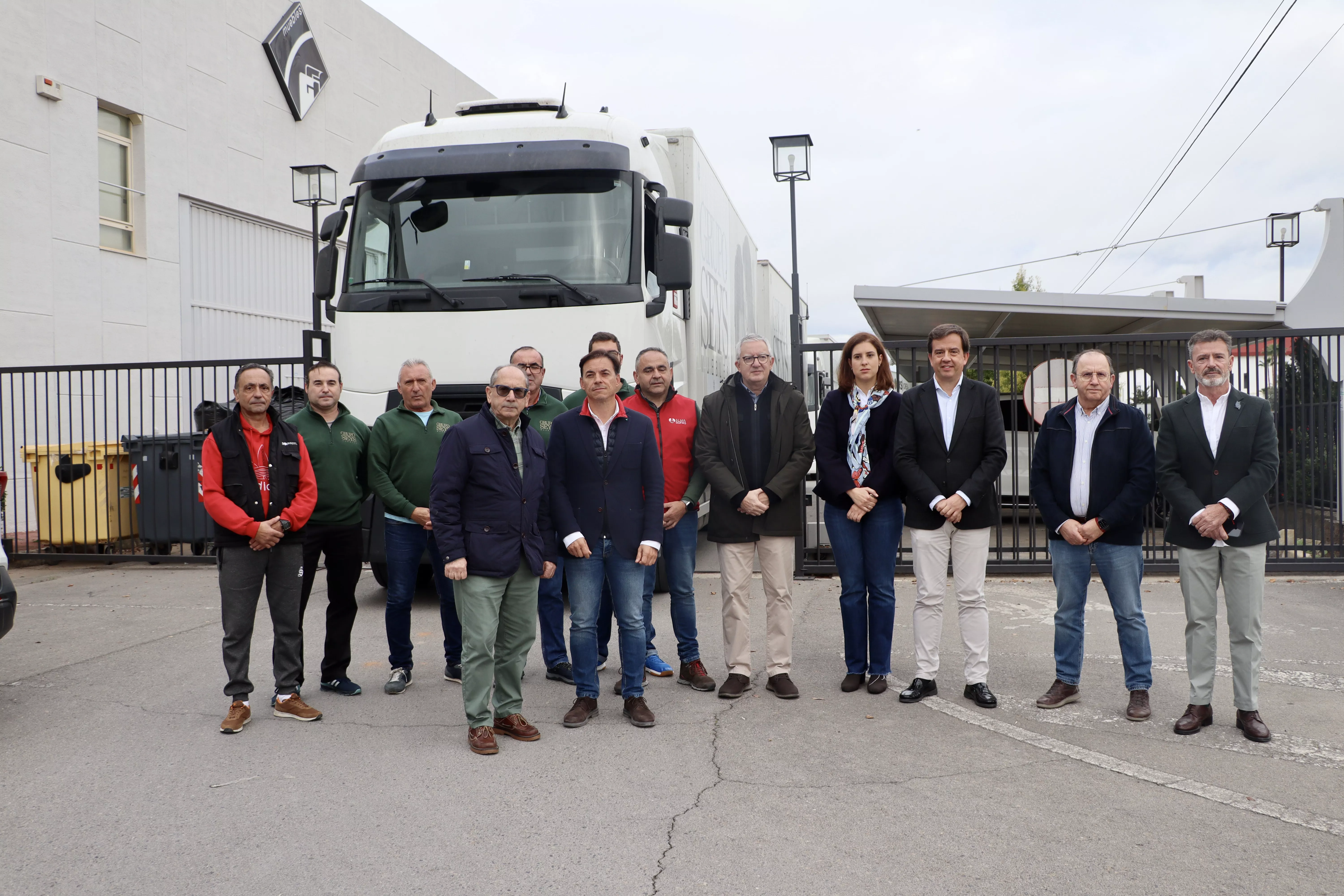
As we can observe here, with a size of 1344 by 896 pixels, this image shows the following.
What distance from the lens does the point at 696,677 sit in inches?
227

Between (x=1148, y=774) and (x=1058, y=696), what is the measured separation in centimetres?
108

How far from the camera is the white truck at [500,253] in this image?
7363mm

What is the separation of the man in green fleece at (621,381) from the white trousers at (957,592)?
6.29 feet

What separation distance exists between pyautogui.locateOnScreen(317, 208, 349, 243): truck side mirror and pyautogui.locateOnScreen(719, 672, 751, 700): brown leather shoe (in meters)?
4.91

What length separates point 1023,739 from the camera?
4.78 metres

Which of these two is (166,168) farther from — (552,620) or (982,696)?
(982,696)

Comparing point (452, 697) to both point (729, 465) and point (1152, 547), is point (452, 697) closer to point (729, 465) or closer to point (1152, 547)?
point (729, 465)

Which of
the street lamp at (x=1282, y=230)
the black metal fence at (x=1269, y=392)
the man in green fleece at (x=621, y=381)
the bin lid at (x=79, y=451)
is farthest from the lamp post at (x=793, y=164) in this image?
the street lamp at (x=1282, y=230)

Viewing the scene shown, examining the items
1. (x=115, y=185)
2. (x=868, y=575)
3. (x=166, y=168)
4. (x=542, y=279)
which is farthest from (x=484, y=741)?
(x=166, y=168)

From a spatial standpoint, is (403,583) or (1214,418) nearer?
(1214,418)

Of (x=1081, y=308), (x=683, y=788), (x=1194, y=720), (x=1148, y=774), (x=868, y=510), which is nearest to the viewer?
(x=683, y=788)

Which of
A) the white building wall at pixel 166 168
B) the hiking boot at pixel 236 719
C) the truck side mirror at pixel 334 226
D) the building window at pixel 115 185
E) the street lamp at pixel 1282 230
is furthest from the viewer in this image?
the street lamp at pixel 1282 230

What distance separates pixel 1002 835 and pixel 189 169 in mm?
15976

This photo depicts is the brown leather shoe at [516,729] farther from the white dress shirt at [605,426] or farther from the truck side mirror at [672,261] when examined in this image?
the truck side mirror at [672,261]
